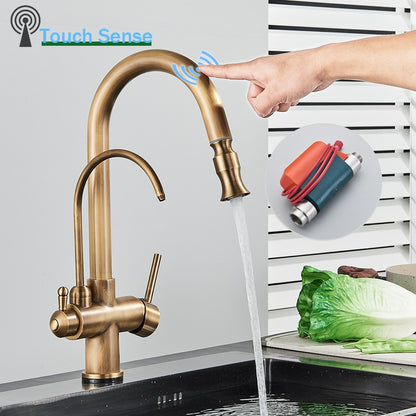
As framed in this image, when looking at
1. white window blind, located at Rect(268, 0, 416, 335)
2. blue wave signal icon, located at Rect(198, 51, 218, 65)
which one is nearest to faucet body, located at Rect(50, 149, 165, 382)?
blue wave signal icon, located at Rect(198, 51, 218, 65)

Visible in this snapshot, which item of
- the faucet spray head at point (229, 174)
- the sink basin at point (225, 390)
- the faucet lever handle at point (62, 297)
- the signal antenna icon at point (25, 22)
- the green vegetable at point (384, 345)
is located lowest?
the sink basin at point (225, 390)

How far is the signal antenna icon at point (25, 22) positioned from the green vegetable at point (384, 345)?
2.88 feet

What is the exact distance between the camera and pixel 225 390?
5.18 feet

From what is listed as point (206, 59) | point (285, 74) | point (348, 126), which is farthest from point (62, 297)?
point (348, 126)

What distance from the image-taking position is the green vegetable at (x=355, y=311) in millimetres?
1773

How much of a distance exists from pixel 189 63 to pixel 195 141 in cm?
80

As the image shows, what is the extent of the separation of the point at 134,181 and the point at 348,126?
89 centimetres

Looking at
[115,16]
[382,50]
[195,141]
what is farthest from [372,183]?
[382,50]

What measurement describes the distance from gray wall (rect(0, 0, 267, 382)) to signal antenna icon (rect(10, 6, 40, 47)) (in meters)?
0.01

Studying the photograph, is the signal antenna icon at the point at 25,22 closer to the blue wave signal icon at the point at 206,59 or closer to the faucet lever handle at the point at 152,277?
the blue wave signal icon at the point at 206,59

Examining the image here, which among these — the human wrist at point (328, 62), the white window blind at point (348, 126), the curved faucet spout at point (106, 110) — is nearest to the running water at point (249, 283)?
the curved faucet spout at point (106, 110)

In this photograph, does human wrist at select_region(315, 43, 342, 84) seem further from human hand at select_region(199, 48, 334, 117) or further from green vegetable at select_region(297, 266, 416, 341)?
green vegetable at select_region(297, 266, 416, 341)

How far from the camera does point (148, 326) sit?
147 cm

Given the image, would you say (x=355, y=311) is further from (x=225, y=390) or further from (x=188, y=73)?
(x=188, y=73)
